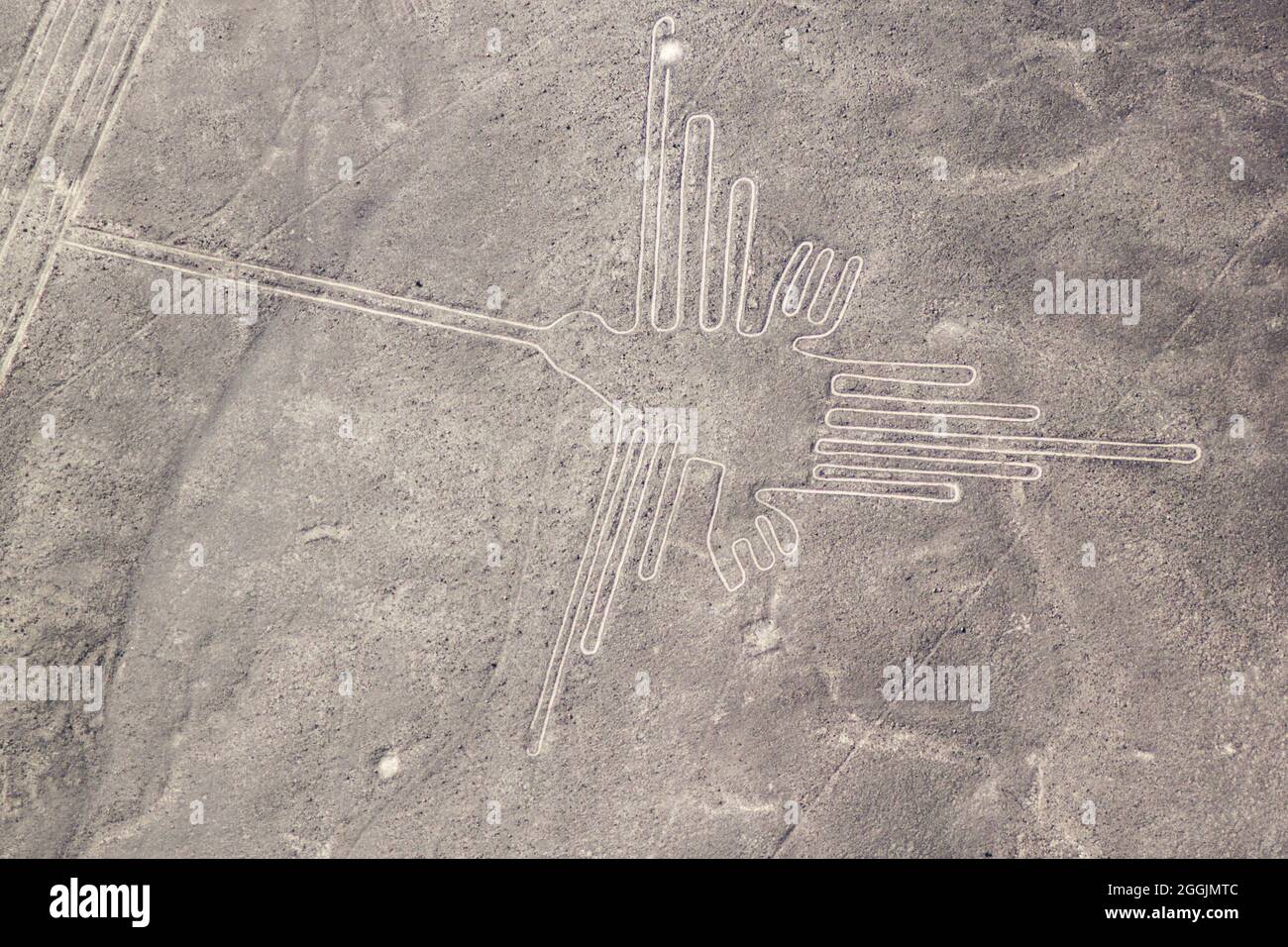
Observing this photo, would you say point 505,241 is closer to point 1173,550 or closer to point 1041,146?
point 1041,146

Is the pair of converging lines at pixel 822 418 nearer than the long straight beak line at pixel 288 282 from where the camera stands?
No

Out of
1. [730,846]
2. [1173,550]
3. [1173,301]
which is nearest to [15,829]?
[730,846]

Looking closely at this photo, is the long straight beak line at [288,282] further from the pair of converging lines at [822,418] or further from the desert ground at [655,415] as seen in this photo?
the pair of converging lines at [822,418]

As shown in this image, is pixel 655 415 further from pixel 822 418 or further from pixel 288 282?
pixel 288 282

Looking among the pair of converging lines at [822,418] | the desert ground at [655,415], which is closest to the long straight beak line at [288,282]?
the desert ground at [655,415]

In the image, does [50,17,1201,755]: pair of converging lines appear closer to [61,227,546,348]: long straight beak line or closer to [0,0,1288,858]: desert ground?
[0,0,1288,858]: desert ground

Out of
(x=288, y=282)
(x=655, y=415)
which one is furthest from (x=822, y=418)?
(x=288, y=282)
